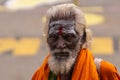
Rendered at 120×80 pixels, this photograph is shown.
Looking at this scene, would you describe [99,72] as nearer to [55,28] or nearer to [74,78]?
[74,78]

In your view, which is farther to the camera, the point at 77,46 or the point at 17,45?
the point at 17,45

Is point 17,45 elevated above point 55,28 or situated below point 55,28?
below

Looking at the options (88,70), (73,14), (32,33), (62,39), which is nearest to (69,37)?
(62,39)

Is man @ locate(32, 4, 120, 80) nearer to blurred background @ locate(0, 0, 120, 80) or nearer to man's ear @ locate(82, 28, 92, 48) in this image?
man's ear @ locate(82, 28, 92, 48)

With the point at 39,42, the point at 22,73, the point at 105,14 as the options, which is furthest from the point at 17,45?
the point at 105,14

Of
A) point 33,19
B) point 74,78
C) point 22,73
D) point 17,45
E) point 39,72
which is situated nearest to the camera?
point 74,78

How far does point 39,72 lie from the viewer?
3.67 meters

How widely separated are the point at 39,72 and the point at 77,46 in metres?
0.39

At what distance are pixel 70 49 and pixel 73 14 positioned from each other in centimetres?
26

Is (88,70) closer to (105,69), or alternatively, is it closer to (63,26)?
(105,69)

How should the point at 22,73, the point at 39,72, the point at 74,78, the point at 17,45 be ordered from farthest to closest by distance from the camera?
the point at 17,45
the point at 22,73
the point at 39,72
the point at 74,78

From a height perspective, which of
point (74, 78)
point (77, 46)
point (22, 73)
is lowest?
point (22, 73)

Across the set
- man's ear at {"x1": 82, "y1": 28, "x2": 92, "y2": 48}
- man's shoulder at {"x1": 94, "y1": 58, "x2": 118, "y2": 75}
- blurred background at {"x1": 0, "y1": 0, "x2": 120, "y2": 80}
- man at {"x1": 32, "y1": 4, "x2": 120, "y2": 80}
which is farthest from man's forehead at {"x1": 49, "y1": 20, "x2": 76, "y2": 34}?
blurred background at {"x1": 0, "y1": 0, "x2": 120, "y2": 80}

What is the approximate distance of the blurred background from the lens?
8.88 metres
